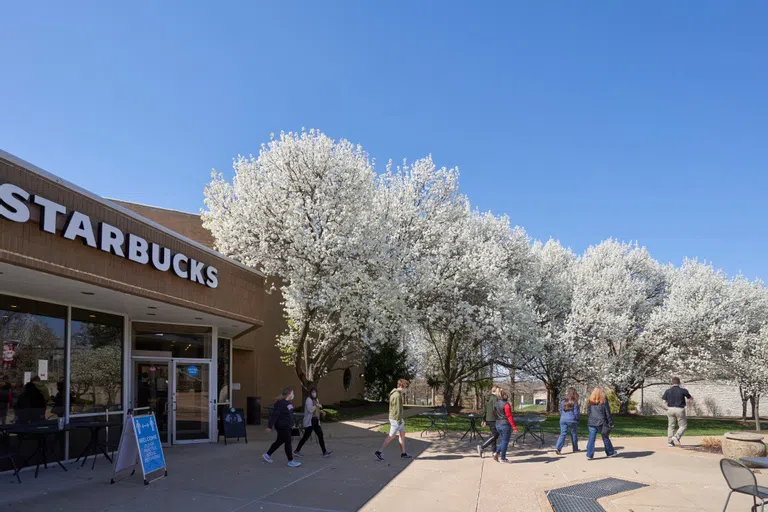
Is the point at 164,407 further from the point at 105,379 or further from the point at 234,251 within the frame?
the point at 234,251

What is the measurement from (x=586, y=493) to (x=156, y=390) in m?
9.49

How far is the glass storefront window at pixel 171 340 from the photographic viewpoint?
1296cm

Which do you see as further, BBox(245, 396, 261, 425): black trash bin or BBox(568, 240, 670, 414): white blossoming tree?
BBox(568, 240, 670, 414): white blossoming tree

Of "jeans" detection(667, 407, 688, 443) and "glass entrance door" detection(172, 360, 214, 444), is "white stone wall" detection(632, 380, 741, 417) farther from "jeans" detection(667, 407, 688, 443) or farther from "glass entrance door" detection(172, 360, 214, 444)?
"glass entrance door" detection(172, 360, 214, 444)

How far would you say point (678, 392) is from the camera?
13.7 metres

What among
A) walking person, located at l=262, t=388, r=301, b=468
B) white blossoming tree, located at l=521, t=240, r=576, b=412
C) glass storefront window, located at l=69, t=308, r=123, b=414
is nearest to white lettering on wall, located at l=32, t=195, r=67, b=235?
glass storefront window, located at l=69, t=308, r=123, b=414

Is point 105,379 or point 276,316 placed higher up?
point 276,316

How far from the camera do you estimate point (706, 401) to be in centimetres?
3653

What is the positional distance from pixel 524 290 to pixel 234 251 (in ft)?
45.3

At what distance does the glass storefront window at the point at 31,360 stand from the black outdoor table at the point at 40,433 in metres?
0.21

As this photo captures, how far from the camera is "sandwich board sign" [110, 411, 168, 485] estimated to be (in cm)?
867

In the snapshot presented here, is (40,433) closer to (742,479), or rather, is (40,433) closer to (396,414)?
(396,414)

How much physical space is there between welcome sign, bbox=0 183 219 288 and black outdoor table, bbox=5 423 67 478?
3.11 metres

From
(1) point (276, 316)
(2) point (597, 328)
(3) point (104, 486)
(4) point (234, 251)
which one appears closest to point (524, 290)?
(2) point (597, 328)
